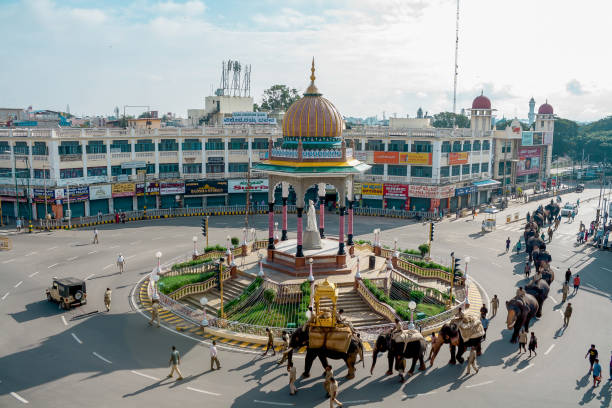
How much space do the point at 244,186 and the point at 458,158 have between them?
2910 centimetres

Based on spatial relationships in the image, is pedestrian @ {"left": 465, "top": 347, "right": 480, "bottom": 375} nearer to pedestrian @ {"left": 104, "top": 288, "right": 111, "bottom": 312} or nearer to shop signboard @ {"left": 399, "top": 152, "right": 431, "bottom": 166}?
pedestrian @ {"left": 104, "top": 288, "right": 111, "bottom": 312}

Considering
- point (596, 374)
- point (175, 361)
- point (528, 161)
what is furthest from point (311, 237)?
point (528, 161)

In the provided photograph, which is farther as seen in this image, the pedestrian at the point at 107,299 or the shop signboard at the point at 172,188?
the shop signboard at the point at 172,188

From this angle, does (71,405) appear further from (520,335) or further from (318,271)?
(520,335)

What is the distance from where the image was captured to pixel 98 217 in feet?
193

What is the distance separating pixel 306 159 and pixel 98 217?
3369 centimetres

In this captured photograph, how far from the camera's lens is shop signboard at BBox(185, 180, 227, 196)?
66312 mm

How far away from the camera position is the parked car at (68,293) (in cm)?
3070

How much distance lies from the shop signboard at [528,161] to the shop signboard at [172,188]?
56.5 metres

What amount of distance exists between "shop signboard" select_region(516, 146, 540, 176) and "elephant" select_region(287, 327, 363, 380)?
7451cm

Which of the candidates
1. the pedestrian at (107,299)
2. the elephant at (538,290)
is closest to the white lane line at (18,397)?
the pedestrian at (107,299)

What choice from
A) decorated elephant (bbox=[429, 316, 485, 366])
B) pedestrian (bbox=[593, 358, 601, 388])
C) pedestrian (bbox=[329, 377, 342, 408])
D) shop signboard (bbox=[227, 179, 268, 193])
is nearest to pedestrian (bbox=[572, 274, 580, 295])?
pedestrian (bbox=[593, 358, 601, 388])

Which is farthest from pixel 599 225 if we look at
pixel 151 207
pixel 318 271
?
pixel 151 207

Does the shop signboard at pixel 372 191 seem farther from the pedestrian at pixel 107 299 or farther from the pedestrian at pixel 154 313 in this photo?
the pedestrian at pixel 154 313
